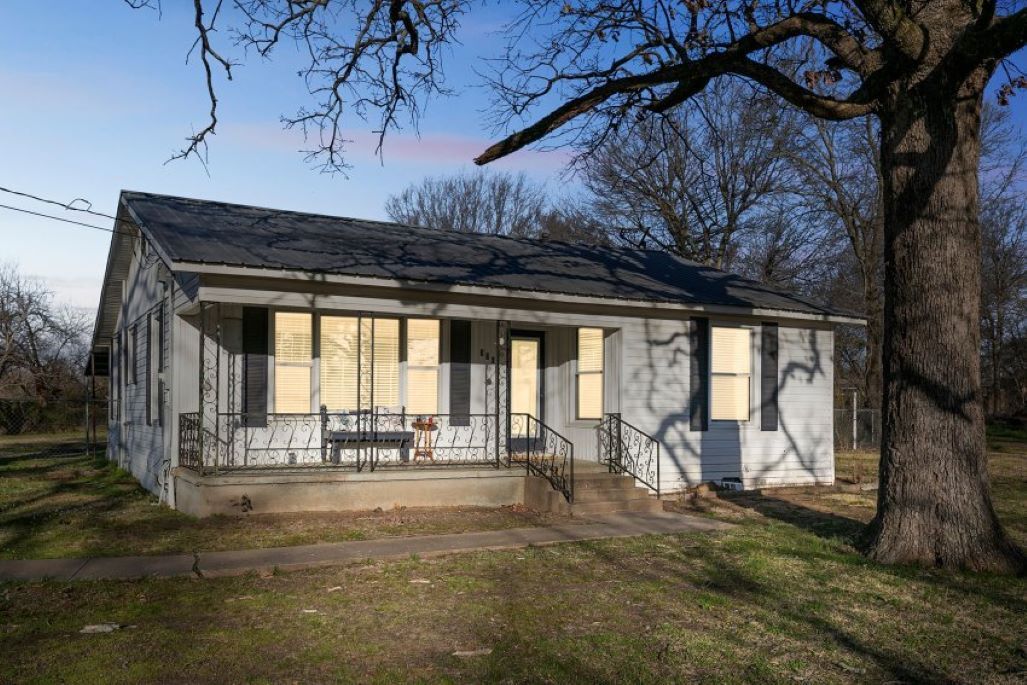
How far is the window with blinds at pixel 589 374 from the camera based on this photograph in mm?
15023

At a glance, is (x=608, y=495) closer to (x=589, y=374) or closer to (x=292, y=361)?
(x=589, y=374)

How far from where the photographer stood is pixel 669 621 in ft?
22.4

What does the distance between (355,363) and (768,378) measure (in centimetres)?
745

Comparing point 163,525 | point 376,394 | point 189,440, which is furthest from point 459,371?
point 163,525

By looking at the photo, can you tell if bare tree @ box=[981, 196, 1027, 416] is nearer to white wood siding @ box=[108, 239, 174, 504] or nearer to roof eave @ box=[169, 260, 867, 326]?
roof eave @ box=[169, 260, 867, 326]

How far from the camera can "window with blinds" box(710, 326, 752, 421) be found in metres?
15.5

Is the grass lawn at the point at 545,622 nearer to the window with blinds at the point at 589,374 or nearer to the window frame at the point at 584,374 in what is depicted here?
the window frame at the point at 584,374

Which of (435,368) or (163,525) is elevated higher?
(435,368)

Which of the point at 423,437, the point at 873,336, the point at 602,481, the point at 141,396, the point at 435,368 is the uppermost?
the point at 873,336

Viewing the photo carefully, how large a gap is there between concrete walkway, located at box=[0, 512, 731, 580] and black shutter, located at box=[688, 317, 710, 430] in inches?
155

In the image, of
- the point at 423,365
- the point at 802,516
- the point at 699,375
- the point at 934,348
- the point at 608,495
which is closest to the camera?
the point at 934,348

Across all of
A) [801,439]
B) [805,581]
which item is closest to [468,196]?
[801,439]

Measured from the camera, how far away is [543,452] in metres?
14.0

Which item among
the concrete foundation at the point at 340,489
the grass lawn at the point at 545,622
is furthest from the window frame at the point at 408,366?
the grass lawn at the point at 545,622
